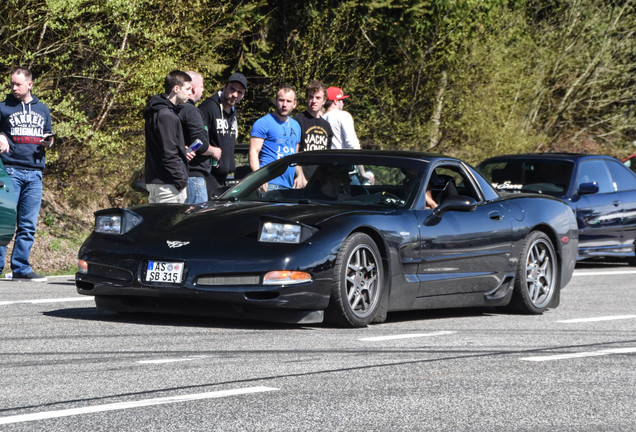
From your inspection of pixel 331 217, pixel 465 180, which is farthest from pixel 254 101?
pixel 331 217

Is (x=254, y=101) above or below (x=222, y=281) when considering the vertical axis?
above

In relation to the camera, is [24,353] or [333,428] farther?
[24,353]

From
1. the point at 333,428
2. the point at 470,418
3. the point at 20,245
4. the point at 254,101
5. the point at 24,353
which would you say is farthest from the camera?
the point at 254,101

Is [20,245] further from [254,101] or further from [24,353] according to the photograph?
[254,101]

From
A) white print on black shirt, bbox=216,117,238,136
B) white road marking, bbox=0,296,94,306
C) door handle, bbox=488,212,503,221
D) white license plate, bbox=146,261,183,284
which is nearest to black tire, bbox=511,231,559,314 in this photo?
door handle, bbox=488,212,503,221

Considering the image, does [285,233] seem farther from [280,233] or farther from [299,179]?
[299,179]

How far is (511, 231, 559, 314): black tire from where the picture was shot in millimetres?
9617

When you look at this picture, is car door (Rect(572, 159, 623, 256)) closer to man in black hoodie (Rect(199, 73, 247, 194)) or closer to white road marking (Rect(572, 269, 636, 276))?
white road marking (Rect(572, 269, 636, 276))

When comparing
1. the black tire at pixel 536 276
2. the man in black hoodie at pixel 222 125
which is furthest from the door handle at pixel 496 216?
the man in black hoodie at pixel 222 125

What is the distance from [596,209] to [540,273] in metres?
4.87

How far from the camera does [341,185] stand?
29.0 ft

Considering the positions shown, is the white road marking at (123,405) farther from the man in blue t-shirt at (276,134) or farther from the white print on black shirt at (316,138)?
the white print on black shirt at (316,138)

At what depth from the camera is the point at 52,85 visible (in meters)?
15.5

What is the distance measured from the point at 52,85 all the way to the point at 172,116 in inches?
240
